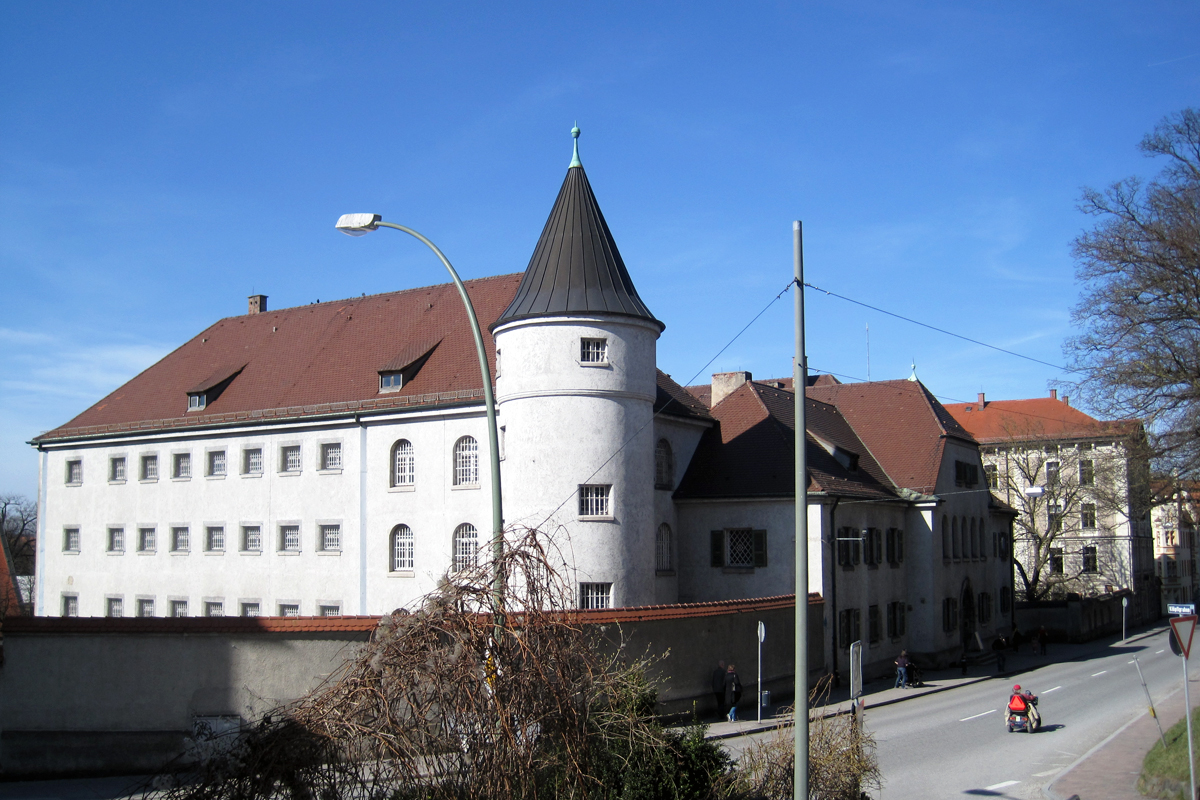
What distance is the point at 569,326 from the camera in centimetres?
2827

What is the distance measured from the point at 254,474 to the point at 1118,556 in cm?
5852

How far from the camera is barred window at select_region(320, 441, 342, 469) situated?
120 ft

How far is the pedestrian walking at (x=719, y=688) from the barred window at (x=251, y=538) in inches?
791

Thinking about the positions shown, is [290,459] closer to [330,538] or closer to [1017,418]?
[330,538]

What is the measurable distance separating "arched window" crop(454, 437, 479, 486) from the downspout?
11.1 meters

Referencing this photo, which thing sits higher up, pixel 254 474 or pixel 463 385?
pixel 463 385

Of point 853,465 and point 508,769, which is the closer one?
point 508,769

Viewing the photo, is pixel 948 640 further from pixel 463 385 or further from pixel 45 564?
pixel 45 564

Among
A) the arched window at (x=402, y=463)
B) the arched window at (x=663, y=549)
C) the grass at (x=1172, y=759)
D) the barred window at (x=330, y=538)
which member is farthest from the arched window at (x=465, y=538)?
the grass at (x=1172, y=759)

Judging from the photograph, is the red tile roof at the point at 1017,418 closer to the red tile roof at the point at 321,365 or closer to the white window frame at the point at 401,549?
the red tile roof at the point at 321,365

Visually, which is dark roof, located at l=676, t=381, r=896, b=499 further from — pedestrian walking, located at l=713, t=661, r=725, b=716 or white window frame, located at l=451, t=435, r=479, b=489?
pedestrian walking, located at l=713, t=661, r=725, b=716

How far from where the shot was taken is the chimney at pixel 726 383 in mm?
38969

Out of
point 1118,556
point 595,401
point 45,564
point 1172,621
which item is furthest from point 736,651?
point 1118,556

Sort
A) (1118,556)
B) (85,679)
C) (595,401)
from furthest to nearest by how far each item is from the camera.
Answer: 1. (1118,556)
2. (595,401)
3. (85,679)
